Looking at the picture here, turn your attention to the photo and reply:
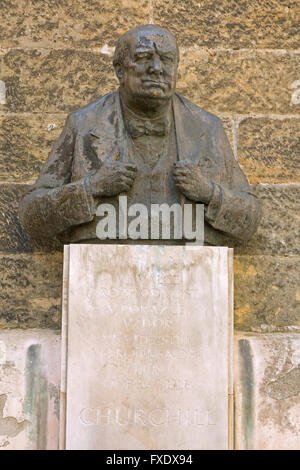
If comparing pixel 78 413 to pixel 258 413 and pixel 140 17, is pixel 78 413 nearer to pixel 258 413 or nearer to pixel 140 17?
pixel 258 413

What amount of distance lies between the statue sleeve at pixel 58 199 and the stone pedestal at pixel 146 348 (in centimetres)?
30

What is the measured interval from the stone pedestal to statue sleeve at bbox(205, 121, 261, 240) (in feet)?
1.05

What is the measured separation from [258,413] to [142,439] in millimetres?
713

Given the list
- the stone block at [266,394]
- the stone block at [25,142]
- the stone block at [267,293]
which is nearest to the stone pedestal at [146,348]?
the stone block at [266,394]

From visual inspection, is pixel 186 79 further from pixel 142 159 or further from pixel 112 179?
pixel 112 179

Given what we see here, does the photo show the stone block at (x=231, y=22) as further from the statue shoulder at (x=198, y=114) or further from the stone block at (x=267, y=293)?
the stone block at (x=267, y=293)

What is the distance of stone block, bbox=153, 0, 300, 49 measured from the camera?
4.91m

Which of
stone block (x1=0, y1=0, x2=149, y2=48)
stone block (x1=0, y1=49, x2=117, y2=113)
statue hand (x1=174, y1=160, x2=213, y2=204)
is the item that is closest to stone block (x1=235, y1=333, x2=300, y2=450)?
statue hand (x1=174, y1=160, x2=213, y2=204)

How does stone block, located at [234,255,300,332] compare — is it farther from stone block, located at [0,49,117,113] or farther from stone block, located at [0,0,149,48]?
stone block, located at [0,0,149,48]

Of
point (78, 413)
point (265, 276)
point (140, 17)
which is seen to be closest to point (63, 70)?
point (140, 17)

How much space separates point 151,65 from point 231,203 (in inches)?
25.9

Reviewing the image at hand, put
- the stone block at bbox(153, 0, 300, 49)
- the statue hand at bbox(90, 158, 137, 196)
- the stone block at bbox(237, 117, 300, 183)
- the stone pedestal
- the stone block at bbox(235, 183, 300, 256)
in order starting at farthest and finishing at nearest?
the stone block at bbox(153, 0, 300, 49), the stone block at bbox(237, 117, 300, 183), the stone block at bbox(235, 183, 300, 256), the statue hand at bbox(90, 158, 137, 196), the stone pedestal
